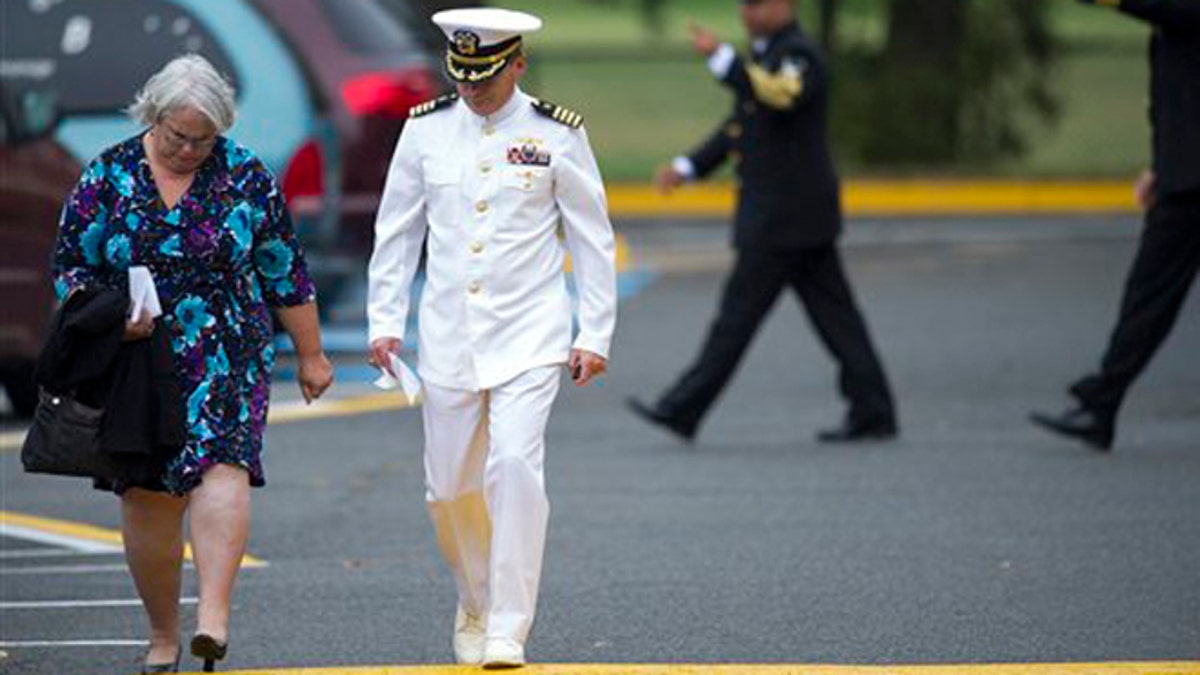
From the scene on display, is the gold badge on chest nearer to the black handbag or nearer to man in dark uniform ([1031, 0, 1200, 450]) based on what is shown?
the black handbag

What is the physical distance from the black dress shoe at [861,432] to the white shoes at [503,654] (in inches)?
195

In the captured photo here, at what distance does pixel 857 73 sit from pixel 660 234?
4295mm

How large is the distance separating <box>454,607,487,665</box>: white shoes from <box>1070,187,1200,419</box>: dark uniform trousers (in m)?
4.12

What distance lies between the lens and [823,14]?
82.6 feet

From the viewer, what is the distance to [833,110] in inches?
994

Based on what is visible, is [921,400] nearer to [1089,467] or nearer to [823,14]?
[1089,467]

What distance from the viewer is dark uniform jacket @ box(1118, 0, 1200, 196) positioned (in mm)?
10898

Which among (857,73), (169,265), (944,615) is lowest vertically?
(857,73)

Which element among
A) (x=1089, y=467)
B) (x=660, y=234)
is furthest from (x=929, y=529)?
(x=660, y=234)

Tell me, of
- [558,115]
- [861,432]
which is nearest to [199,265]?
[558,115]

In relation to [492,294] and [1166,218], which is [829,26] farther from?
[492,294]

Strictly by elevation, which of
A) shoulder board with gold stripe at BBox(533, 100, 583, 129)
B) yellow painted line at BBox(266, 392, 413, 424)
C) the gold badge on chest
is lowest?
yellow painted line at BBox(266, 392, 413, 424)

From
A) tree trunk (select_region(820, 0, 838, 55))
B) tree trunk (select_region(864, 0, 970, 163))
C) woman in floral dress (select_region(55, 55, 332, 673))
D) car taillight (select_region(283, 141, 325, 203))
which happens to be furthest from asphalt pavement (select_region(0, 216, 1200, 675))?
tree trunk (select_region(820, 0, 838, 55))

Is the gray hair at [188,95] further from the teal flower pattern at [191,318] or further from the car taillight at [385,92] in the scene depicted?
the car taillight at [385,92]
